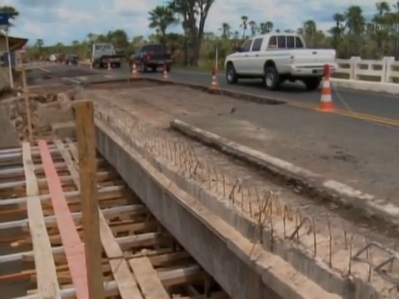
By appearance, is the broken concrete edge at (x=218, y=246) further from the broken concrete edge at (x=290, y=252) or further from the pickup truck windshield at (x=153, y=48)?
the pickup truck windshield at (x=153, y=48)

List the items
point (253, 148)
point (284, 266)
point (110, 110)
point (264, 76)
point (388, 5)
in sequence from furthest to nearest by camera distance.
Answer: point (388, 5), point (264, 76), point (110, 110), point (253, 148), point (284, 266)

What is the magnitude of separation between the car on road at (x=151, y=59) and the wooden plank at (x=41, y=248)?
→ 3194 centimetres

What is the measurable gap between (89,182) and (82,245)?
407 cm

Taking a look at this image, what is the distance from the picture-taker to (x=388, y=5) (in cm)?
4788

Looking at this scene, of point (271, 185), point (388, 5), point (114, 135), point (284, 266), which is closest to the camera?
point (284, 266)

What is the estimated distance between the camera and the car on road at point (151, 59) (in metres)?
43.2

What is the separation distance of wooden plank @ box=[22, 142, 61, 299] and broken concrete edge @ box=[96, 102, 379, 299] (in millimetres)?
1805

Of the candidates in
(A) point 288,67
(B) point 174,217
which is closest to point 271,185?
(B) point 174,217

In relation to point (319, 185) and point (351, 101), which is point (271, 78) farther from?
point (319, 185)

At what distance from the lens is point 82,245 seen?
7.68 meters

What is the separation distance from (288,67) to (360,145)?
39.1 feet

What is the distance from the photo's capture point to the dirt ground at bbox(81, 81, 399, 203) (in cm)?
709

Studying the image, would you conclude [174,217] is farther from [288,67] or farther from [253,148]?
[288,67]

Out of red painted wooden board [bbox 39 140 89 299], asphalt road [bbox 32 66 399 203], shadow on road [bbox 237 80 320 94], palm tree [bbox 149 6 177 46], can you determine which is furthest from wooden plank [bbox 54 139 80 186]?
palm tree [bbox 149 6 177 46]
